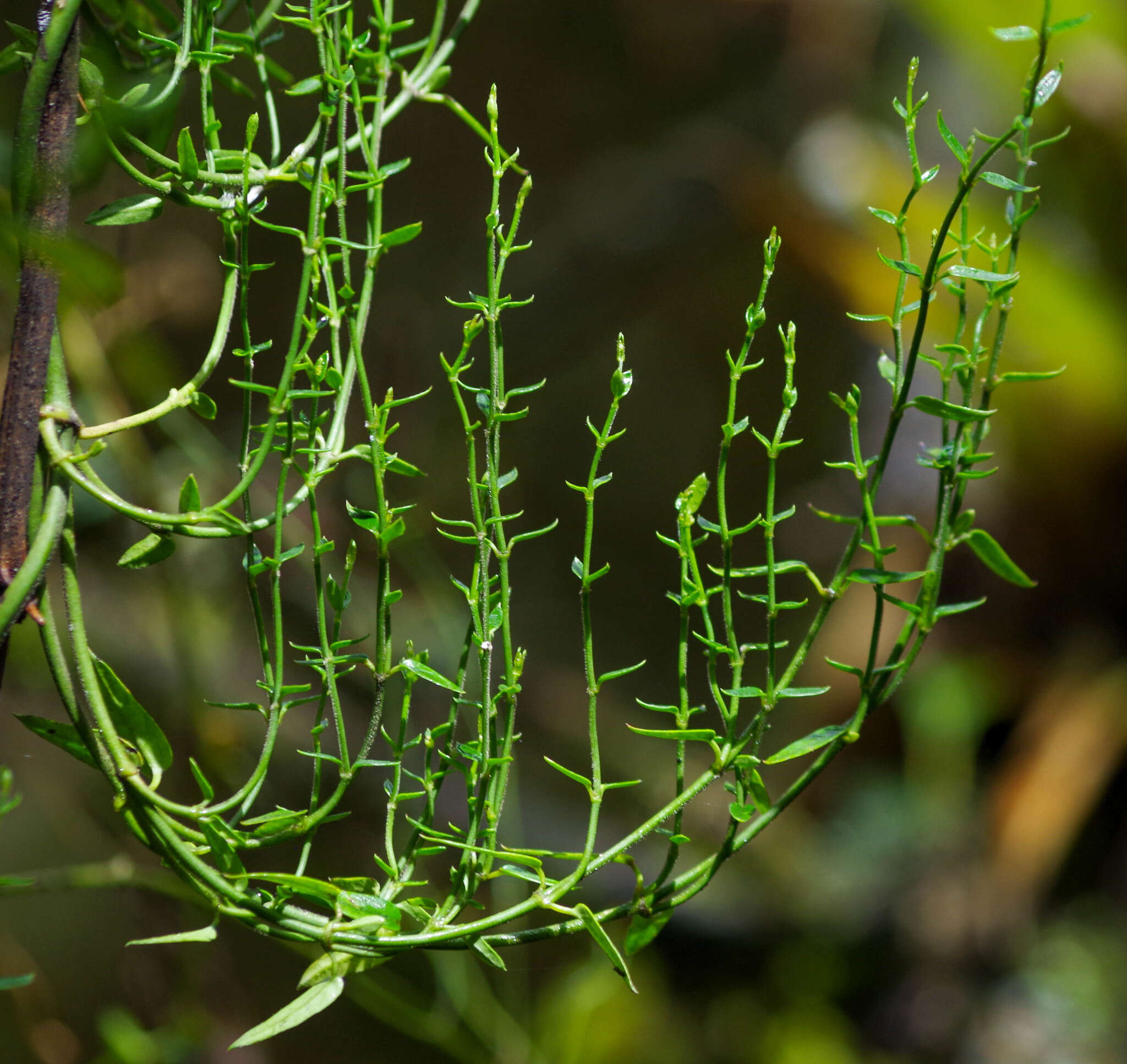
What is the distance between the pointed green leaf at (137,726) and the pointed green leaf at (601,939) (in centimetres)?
7

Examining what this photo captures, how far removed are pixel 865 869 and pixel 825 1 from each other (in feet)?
3.00

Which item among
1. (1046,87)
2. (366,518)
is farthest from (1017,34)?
(366,518)

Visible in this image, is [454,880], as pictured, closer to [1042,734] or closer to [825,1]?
[1042,734]

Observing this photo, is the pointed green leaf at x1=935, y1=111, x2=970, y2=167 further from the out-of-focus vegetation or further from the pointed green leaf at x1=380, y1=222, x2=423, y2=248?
the out-of-focus vegetation

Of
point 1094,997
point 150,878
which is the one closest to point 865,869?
point 1094,997

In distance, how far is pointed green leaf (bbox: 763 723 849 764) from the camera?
0.50ft

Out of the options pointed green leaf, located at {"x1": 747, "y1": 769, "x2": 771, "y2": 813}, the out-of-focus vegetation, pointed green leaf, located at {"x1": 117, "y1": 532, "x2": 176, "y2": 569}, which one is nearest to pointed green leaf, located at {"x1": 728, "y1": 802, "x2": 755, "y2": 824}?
pointed green leaf, located at {"x1": 747, "y1": 769, "x2": 771, "y2": 813}

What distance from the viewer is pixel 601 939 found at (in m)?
0.14

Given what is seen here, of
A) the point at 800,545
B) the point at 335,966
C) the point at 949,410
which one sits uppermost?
the point at 949,410

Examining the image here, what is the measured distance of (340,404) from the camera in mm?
163

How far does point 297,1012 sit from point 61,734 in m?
0.06

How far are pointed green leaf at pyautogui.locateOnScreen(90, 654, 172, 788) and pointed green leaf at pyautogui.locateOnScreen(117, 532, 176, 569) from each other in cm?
2

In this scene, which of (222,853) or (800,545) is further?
(800,545)

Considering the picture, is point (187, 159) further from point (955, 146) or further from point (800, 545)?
point (800, 545)
